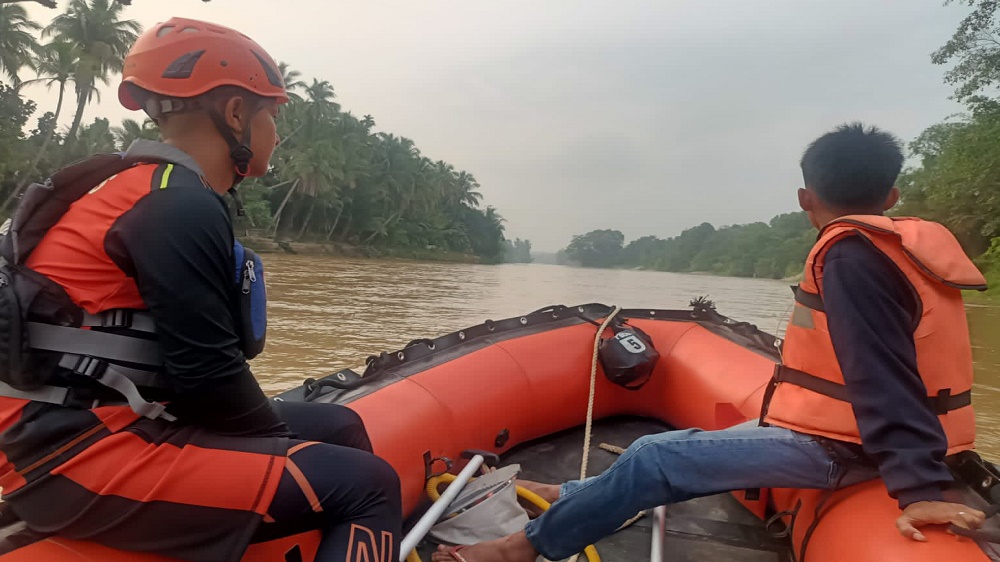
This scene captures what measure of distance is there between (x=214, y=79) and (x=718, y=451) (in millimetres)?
1528

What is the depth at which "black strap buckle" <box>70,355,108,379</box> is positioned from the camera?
1095 millimetres

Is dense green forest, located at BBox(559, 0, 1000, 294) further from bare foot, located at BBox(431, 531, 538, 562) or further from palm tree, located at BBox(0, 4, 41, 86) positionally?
palm tree, located at BBox(0, 4, 41, 86)

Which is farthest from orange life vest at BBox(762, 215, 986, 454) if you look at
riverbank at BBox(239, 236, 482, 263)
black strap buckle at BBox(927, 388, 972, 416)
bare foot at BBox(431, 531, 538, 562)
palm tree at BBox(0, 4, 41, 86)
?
palm tree at BBox(0, 4, 41, 86)

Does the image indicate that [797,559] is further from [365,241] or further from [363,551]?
[365,241]

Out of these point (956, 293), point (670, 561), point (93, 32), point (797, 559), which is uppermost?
point (93, 32)

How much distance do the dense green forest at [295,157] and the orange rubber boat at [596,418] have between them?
27.7 ft

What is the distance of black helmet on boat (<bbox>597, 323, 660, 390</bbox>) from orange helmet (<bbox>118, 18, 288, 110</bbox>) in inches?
86.8

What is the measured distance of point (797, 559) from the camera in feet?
5.78

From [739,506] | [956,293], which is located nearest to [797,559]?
[739,506]

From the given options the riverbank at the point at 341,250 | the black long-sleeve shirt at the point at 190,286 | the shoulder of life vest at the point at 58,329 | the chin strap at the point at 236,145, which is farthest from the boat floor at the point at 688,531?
the riverbank at the point at 341,250

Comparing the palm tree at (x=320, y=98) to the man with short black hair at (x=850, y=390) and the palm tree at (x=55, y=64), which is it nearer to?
the palm tree at (x=55, y=64)

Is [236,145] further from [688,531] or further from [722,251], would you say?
[722,251]

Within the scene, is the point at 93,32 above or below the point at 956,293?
above

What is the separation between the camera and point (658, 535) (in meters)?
1.97
